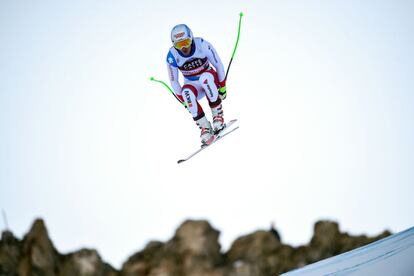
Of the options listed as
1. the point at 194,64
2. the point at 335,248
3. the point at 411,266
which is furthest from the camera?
the point at 335,248

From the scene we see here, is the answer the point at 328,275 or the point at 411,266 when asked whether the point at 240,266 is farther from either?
the point at 411,266

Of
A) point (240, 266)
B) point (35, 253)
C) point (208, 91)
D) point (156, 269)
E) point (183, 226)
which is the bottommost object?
point (240, 266)

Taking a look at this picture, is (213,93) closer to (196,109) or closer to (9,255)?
(196,109)

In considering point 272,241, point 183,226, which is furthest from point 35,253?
point 272,241

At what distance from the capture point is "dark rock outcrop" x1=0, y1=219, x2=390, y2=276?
24.8ft

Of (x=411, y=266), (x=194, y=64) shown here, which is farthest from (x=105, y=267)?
(x=411, y=266)

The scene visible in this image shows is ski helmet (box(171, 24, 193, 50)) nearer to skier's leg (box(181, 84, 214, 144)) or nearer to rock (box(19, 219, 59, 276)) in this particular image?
skier's leg (box(181, 84, 214, 144))

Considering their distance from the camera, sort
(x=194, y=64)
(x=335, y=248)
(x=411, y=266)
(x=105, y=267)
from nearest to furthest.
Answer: (x=194, y=64)
(x=411, y=266)
(x=105, y=267)
(x=335, y=248)

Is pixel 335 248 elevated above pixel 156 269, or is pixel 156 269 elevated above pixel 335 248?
pixel 156 269

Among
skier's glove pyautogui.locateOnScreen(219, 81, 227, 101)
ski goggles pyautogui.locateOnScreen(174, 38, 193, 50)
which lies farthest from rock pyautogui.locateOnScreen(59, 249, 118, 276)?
ski goggles pyautogui.locateOnScreen(174, 38, 193, 50)

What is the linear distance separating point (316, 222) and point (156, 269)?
11.1 feet

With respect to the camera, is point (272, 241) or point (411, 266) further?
point (272, 241)

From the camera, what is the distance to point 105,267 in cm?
753

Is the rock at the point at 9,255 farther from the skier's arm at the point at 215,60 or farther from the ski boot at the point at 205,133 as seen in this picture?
the skier's arm at the point at 215,60
